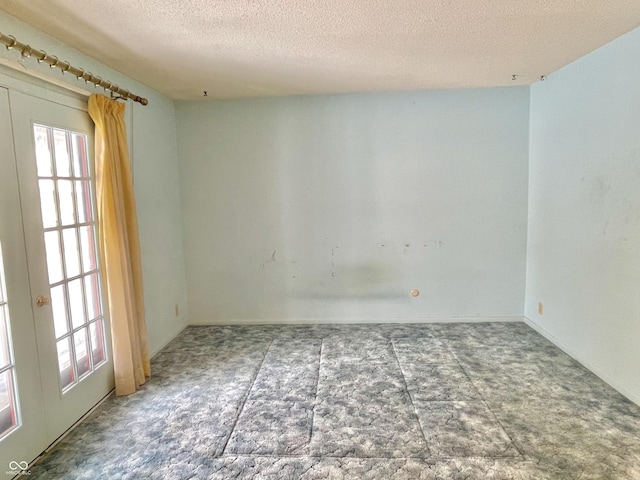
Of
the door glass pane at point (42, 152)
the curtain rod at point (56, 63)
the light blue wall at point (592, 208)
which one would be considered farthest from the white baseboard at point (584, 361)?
the curtain rod at point (56, 63)

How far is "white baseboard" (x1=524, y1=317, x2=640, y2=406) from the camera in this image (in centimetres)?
254

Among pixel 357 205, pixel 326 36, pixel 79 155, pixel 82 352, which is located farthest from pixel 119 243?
pixel 357 205

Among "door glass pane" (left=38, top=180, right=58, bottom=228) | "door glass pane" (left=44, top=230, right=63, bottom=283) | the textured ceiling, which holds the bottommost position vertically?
"door glass pane" (left=44, top=230, right=63, bottom=283)

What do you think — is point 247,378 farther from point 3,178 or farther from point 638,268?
point 638,268

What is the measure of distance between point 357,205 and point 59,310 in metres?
2.75

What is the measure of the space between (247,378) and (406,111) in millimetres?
2959

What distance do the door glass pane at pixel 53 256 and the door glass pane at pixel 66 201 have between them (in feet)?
0.42

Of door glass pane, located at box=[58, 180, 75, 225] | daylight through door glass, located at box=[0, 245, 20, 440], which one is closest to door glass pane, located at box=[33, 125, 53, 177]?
door glass pane, located at box=[58, 180, 75, 225]

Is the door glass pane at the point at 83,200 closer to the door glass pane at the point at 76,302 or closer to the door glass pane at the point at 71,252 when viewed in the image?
the door glass pane at the point at 71,252

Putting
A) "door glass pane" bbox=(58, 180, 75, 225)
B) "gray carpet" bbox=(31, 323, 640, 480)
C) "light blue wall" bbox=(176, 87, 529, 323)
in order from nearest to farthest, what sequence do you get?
"gray carpet" bbox=(31, 323, 640, 480) < "door glass pane" bbox=(58, 180, 75, 225) < "light blue wall" bbox=(176, 87, 529, 323)

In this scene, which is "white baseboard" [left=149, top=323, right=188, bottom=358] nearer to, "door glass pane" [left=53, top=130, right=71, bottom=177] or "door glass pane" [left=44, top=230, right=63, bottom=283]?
"door glass pane" [left=44, top=230, right=63, bottom=283]

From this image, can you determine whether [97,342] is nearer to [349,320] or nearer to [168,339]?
[168,339]

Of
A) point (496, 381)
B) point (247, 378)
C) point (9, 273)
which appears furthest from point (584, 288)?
point (9, 273)

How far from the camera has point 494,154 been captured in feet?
12.9
